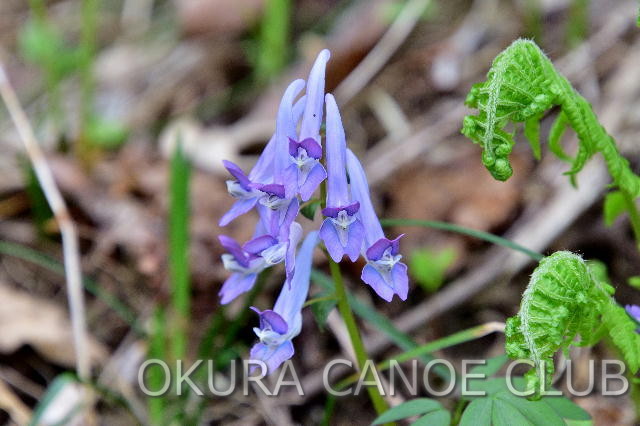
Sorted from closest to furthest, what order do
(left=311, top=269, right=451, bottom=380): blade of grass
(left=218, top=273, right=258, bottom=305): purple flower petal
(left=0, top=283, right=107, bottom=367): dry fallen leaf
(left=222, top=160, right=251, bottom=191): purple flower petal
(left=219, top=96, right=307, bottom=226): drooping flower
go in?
(left=222, top=160, right=251, bottom=191): purple flower petal, (left=219, top=96, right=307, bottom=226): drooping flower, (left=218, top=273, right=258, bottom=305): purple flower petal, (left=311, top=269, right=451, bottom=380): blade of grass, (left=0, top=283, right=107, bottom=367): dry fallen leaf

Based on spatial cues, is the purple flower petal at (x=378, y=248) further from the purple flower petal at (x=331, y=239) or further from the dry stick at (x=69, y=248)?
the dry stick at (x=69, y=248)

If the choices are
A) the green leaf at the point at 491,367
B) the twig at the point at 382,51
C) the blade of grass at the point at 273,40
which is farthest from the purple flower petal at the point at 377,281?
the blade of grass at the point at 273,40

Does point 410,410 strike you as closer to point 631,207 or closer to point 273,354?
point 273,354

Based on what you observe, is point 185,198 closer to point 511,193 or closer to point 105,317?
point 105,317

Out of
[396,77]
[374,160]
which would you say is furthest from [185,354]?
[396,77]

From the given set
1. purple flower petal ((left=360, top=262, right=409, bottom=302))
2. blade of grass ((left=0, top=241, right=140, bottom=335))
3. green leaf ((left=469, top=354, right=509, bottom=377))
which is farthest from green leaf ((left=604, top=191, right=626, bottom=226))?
blade of grass ((left=0, top=241, right=140, bottom=335))

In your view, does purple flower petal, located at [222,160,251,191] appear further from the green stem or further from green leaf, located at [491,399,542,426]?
the green stem

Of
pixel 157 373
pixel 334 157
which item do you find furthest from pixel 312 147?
pixel 157 373
